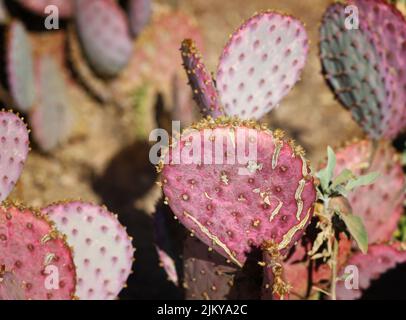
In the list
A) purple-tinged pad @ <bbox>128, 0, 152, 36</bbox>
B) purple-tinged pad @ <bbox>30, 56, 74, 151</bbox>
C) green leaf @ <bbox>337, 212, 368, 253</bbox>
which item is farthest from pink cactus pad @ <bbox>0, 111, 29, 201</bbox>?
purple-tinged pad @ <bbox>128, 0, 152, 36</bbox>

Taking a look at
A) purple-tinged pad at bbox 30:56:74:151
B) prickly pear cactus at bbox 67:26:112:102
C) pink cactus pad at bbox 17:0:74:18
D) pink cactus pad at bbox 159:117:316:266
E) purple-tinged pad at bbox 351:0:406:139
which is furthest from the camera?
prickly pear cactus at bbox 67:26:112:102

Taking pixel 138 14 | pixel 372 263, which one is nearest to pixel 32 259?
pixel 372 263

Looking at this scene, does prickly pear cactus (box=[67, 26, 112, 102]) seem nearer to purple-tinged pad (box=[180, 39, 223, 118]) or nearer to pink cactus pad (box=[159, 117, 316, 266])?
purple-tinged pad (box=[180, 39, 223, 118])

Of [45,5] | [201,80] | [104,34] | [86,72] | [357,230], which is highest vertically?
[45,5]

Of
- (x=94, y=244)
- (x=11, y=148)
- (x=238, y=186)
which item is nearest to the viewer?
(x=238, y=186)

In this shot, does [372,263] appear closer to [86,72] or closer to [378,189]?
[378,189]

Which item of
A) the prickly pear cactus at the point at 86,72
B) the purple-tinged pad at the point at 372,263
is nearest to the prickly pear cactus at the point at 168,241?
the purple-tinged pad at the point at 372,263
